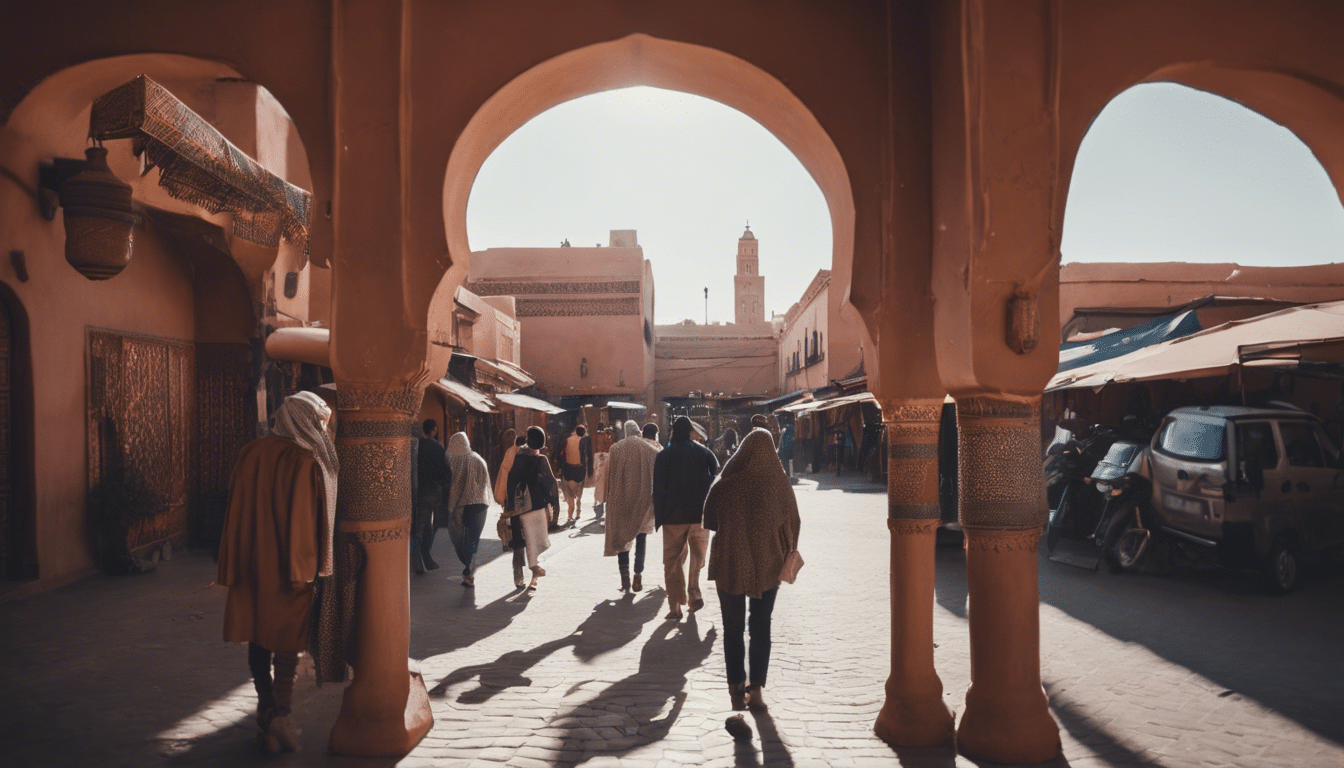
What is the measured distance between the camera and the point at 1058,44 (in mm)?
3906

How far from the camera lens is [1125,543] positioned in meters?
8.61

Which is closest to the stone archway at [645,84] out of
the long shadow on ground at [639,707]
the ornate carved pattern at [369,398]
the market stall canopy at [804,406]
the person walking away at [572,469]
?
the ornate carved pattern at [369,398]

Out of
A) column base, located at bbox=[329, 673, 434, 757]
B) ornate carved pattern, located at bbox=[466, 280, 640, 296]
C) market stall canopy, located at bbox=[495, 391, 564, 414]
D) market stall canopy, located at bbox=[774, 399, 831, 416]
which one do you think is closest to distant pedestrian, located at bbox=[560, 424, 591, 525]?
market stall canopy, located at bbox=[495, 391, 564, 414]

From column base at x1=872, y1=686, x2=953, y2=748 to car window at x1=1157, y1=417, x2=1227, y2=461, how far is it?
5.51 metres

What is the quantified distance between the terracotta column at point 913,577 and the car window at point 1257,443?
529 centimetres

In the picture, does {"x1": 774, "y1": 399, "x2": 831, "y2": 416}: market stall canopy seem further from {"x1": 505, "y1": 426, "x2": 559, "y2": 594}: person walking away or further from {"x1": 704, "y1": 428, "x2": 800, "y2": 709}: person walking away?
{"x1": 704, "y1": 428, "x2": 800, "y2": 709}: person walking away

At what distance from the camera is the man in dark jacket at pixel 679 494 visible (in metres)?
6.59

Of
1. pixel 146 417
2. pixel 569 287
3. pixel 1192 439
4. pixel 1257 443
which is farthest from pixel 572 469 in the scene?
pixel 569 287

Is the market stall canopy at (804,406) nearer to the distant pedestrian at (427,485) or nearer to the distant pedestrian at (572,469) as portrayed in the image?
the distant pedestrian at (572,469)

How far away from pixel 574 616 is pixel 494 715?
239 cm

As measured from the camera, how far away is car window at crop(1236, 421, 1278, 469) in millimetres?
A: 7940

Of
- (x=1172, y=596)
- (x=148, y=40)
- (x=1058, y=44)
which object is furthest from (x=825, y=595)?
(x=148, y=40)

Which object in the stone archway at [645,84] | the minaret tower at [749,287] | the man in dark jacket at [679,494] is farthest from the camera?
the minaret tower at [749,287]

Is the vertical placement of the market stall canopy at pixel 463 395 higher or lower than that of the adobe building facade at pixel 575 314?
lower
